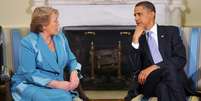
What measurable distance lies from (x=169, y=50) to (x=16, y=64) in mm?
1192

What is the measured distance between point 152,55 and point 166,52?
0.34ft

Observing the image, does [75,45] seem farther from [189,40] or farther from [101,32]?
[189,40]

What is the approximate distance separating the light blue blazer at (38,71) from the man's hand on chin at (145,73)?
0.50m

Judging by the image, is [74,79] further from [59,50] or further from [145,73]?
[145,73]

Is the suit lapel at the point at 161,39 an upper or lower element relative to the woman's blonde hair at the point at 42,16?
lower

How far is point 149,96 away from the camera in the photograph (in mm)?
3143

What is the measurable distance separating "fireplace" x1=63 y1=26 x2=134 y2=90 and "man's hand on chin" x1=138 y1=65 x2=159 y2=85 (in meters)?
1.26

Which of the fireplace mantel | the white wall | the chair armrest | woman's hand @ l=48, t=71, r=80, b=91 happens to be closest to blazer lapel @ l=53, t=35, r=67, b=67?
woman's hand @ l=48, t=71, r=80, b=91

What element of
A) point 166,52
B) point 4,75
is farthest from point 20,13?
point 166,52

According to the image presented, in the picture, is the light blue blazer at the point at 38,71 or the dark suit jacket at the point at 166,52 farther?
the dark suit jacket at the point at 166,52

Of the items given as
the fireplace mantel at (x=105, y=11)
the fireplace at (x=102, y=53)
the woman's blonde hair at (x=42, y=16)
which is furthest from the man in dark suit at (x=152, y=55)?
the fireplace mantel at (x=105, y=11)

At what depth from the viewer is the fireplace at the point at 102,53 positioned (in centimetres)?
443

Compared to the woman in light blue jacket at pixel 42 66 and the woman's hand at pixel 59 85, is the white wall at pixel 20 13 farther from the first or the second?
the woman's hand at pixel 59 85

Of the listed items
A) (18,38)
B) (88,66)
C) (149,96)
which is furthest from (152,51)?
(88,66)
